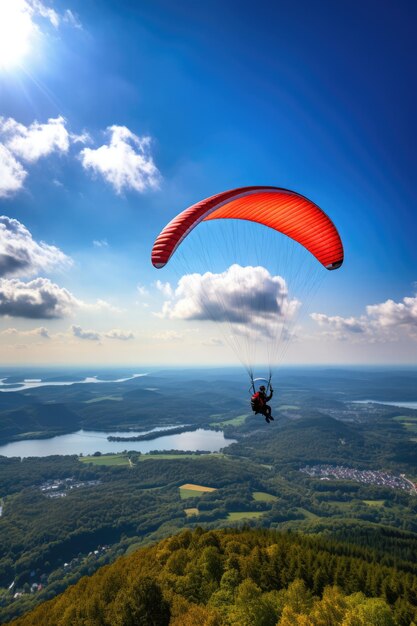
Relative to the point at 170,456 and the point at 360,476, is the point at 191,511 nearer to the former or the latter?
the point at 170,456

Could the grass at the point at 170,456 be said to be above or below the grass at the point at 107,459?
above

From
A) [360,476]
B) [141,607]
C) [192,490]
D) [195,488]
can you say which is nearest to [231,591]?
[141,607]

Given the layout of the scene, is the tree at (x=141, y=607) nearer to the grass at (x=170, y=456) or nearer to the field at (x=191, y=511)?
the field at (x=191, y=511)

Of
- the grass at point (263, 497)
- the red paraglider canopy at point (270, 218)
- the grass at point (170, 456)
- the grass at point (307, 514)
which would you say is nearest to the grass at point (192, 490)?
the grass at point (263, 497)

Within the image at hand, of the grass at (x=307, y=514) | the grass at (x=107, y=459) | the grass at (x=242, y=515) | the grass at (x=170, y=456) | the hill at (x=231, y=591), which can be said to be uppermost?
the hill at (x=231, y=591)

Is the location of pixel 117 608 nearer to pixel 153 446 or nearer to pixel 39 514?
pixel 39 514

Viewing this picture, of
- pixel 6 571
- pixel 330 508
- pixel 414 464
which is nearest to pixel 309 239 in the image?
pixel 6 571

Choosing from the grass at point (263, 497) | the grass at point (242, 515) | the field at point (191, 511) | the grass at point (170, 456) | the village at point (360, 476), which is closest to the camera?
the grass at point (242, 515)
